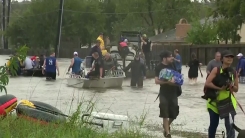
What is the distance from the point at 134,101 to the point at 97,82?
5.33 metres

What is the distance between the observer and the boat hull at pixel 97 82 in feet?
79.9

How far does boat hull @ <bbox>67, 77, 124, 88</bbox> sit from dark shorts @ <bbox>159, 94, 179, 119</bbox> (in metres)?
12.6

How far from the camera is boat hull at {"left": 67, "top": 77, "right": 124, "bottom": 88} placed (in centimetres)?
2436

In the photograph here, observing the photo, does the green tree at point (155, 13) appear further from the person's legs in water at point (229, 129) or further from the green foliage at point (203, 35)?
the person's legs in water at point (229, 129)

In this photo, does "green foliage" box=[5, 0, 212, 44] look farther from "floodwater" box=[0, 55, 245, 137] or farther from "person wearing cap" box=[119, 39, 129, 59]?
"floodwater" box=[0, 55, 245, 137]

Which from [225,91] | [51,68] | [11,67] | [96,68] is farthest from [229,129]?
[51,68]

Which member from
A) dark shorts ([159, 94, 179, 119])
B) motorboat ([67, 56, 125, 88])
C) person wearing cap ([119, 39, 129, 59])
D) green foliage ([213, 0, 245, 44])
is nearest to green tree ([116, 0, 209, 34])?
green foliage ([213, 0, 245, 44])

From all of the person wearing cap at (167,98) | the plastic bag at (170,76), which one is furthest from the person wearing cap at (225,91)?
the person wearing cap at (167,98)

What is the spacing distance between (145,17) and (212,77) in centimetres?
8409

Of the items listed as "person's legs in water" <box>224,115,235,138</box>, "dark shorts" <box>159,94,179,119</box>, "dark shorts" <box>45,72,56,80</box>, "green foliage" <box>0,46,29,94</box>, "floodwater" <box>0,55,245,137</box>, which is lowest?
"floodwater" <box>0,55,245,137</box>

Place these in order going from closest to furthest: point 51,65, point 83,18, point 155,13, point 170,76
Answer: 1. point 170,76
2. point 51,65
3. point 83,18
4. point 155,13

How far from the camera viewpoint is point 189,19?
295 ft

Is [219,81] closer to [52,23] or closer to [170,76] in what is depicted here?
[170,76]

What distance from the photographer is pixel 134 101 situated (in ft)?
63.5
